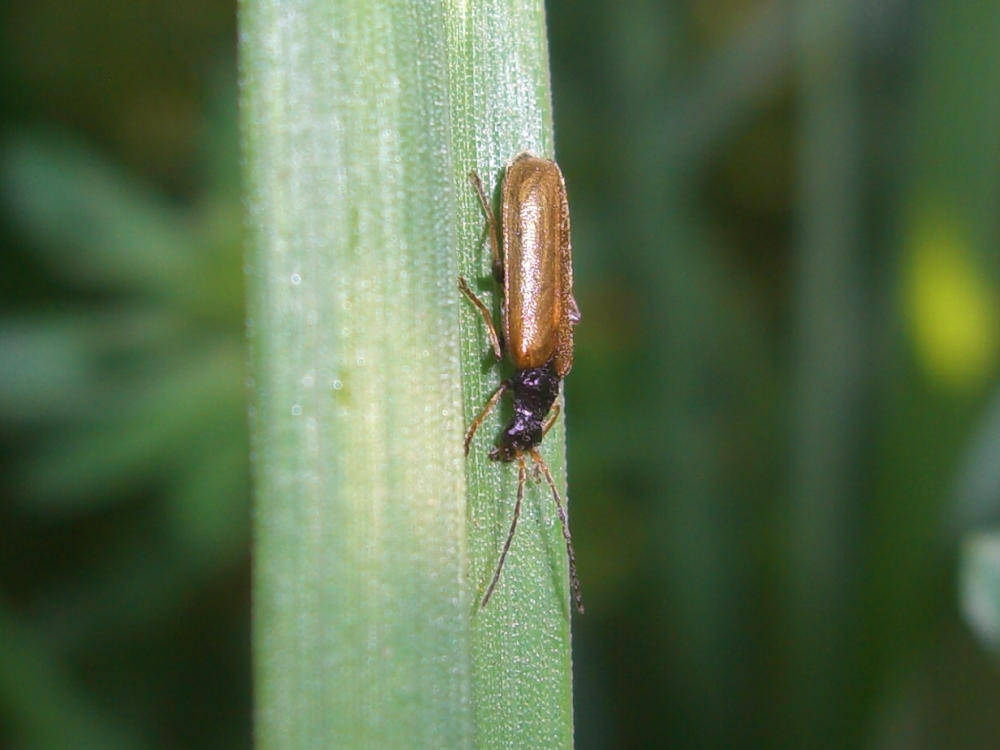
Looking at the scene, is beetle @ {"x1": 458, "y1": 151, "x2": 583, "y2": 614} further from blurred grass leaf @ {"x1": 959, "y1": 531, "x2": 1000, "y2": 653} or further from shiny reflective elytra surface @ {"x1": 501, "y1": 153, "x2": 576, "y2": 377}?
blurred grass leaf @ {"x1": 959, "y1": 531, "x2": 1000, "y2": 653}

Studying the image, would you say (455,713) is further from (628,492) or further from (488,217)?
(628,492)

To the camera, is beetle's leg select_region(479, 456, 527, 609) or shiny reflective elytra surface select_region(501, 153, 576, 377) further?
shiny reflective elytra surface select_region(501, 153, 576, 377)

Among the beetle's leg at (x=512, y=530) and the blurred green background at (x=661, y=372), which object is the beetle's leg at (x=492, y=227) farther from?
the blurred green background at (x=661, y=372)

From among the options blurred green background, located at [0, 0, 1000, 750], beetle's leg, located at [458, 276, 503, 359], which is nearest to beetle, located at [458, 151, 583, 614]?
beetle's leg, located at [458, 276, 503, 359]

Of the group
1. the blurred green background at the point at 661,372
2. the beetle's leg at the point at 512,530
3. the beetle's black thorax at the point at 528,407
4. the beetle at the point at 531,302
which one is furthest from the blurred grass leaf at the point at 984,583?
the beetle's leg at the point at 512,530

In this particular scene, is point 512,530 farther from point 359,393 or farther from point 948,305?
point 948,305

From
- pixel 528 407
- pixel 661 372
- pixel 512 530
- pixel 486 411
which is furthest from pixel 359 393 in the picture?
pixel 661 372

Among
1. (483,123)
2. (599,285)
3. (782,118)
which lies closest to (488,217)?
(483,123)
